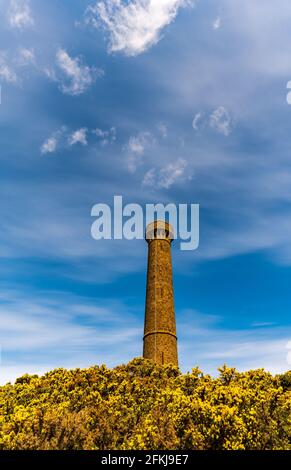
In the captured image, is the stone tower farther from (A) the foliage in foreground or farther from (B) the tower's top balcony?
(A) the foliage in foreground

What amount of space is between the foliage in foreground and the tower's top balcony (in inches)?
777

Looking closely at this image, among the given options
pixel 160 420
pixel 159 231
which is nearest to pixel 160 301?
pixel 159 231

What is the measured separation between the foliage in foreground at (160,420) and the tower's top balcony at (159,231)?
1975 cm

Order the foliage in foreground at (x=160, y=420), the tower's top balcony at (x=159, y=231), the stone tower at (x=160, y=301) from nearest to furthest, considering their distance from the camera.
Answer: the foliage in foreground at (x=160, y=420), the stone tower at (x=160, y=301), the tower's top balcony at (x=159, y=231)

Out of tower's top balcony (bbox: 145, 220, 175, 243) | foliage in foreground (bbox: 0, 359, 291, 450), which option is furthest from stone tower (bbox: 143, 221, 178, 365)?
foliage in foreground (bbox: 0, 359, 291, 450)

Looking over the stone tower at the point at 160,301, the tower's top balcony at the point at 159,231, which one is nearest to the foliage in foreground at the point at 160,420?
the stone tower at the point at 160,301

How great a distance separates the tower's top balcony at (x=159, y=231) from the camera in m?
35.8

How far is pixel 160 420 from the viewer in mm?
12523

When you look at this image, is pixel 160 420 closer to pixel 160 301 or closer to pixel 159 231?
pixel 160 301

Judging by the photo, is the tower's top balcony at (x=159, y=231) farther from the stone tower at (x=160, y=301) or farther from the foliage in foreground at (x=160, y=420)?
the foliage in foreground at (x=160, y=420)

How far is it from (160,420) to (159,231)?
2452 cm

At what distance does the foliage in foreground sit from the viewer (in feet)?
36.8
